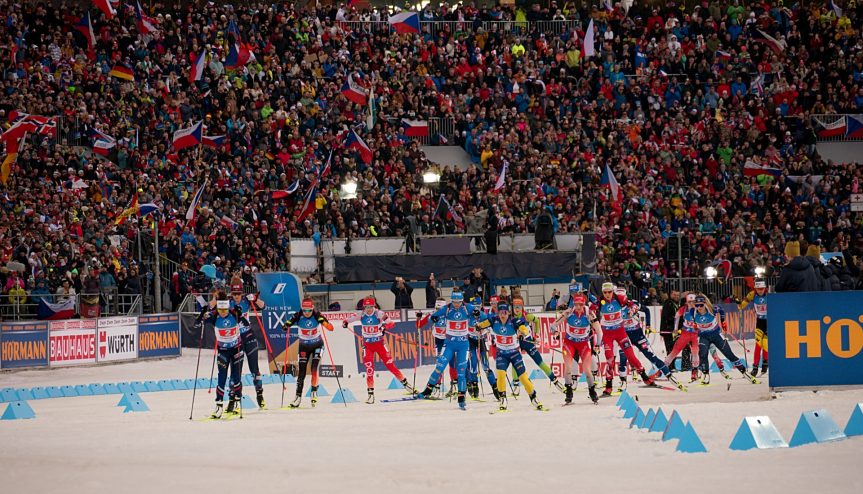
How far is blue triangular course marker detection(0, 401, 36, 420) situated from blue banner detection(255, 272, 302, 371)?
26.1ft

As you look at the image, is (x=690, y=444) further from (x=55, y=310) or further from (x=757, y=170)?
(x=757, y=170)

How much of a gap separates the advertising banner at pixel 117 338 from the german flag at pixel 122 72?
372 inches

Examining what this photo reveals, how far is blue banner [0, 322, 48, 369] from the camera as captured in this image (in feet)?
93.8

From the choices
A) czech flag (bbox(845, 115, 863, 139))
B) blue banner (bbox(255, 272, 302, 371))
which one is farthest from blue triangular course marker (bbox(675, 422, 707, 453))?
czech flag (bbox(845, 115, 863, 139))

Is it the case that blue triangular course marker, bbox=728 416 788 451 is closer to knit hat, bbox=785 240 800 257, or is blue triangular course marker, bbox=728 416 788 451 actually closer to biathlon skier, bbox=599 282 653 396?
knit hat, bbox=785 240 800 257

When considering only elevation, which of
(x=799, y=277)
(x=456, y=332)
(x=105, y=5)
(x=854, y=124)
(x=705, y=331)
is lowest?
(x=705, y=331)

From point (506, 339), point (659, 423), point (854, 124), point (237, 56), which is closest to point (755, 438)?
point (659, 423)

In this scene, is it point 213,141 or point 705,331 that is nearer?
point 705,331

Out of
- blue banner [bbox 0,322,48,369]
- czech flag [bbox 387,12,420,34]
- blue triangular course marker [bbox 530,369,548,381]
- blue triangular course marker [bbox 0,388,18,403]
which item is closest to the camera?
blue triangular course marker [bbox 0,388,18,403]

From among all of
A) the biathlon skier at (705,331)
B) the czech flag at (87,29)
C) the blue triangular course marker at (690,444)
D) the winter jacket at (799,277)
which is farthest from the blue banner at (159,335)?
the blue triangular course marker at (690,444)

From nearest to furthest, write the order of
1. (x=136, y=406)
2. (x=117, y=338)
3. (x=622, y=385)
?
(x=136, y=406) → (x=622, y=385) → (x=117, y=338)

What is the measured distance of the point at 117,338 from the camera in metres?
31.2

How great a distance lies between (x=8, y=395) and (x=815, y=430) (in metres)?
16.0

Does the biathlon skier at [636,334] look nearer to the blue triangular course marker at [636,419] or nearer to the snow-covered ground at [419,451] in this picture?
the snow-covered ground at [419,451]
